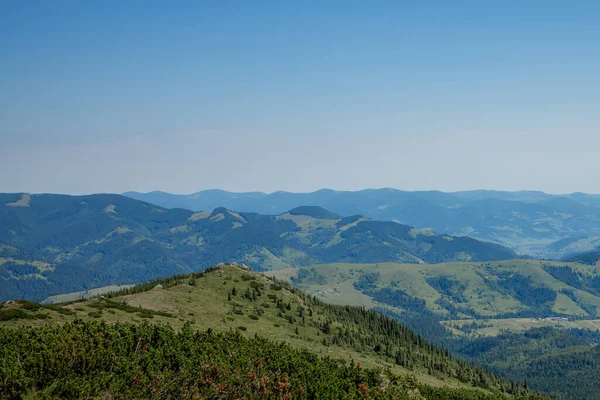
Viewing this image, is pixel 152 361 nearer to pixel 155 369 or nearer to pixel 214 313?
pixel 155 369

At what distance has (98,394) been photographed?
167 ft

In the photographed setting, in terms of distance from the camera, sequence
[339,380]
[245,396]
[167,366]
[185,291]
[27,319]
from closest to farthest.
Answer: [245,396] < [167,366] < [339,380] < [27,319] < [185,291]

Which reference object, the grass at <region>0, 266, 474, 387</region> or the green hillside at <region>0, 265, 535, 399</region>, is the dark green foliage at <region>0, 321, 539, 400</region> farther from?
the grass at <region>0, 266, 474, 387</region>

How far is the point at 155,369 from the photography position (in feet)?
200

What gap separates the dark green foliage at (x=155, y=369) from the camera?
2056 inches

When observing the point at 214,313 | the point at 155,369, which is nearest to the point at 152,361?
the point at 155,369

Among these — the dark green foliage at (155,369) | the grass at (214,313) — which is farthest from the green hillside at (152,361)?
the grass at (214,313)

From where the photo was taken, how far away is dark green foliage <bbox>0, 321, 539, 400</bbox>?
2056 inches

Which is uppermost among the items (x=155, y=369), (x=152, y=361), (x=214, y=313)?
(x=152, y=361)

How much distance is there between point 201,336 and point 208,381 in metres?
22.9

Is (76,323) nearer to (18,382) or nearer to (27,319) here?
(27,319)

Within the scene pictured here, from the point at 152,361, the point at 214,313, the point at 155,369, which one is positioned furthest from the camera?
the point at 214,313

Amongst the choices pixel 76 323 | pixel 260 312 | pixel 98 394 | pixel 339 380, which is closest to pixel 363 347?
pixel 260 312

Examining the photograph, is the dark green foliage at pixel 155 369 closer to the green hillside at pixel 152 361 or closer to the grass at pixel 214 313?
the green hillside at pixel 152 361
